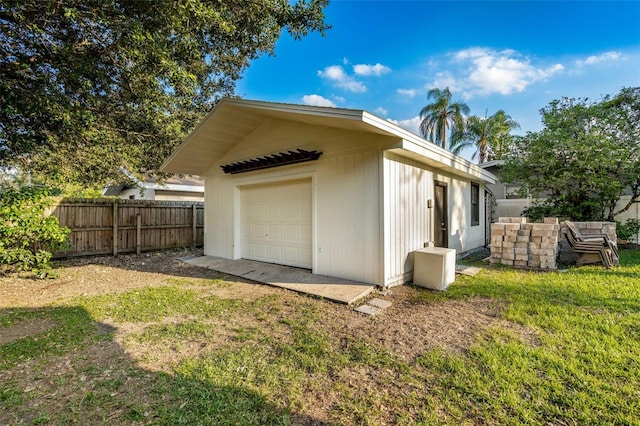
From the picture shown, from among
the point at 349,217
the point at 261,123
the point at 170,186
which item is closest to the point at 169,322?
the point at 349,217

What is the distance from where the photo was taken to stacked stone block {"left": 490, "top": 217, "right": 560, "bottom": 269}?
248 inches

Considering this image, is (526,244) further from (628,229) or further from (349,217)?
(628,229)

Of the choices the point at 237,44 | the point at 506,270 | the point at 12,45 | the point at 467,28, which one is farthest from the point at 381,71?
the point at 12,45

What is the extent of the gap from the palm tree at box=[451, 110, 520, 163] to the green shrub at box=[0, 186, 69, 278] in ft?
75.7

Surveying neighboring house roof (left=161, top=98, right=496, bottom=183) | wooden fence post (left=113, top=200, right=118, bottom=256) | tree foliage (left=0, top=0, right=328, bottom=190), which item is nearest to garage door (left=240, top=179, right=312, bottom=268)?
neighboring house roof (left=161, top=98, right=496, bottom=183)

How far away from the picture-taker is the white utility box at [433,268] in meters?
5.00

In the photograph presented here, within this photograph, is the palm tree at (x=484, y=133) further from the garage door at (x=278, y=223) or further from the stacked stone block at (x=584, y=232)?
the garage door at (x=278, y=223)

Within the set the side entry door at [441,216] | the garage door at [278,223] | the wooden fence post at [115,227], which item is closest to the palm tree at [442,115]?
the side entry door at [441,216]

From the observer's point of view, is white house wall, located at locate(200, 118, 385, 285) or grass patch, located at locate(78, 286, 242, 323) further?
white house wall, located at locate(200, 118, 385, 285)

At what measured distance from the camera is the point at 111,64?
5758 mm

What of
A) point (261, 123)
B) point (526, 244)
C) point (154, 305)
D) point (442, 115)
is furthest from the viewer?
point (442, 115)

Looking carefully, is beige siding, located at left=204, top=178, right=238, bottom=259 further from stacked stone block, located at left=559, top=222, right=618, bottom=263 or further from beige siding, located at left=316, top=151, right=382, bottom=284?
stacked stone block, located at left=559, top=222, right=618, bottom=263

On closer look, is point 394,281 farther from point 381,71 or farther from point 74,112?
point 381,71

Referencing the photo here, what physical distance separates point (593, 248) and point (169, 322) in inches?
348
